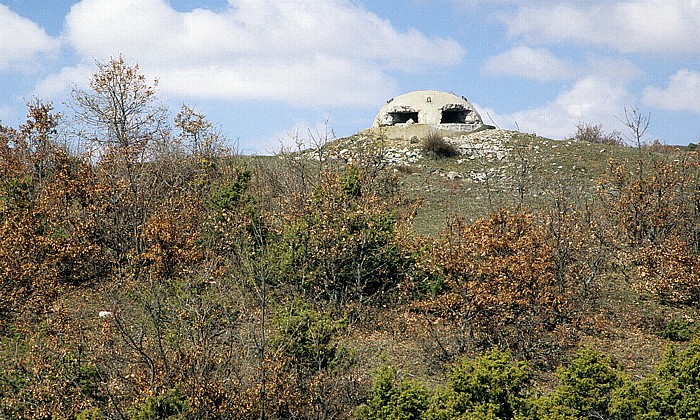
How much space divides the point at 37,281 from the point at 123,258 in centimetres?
322

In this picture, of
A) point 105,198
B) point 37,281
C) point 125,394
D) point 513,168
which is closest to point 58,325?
point 125,394

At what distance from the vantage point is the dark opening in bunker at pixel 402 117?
111ft

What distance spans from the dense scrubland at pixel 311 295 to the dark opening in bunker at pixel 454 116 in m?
→ 15.7

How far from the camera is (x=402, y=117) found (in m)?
34.4

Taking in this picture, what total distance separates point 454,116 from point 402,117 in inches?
118

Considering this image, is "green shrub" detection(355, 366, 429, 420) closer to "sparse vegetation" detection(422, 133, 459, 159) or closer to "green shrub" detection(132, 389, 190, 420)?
"green shrub" detection(132, 389, 190, 420)

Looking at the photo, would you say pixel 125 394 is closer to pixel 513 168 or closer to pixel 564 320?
pixel 564 320

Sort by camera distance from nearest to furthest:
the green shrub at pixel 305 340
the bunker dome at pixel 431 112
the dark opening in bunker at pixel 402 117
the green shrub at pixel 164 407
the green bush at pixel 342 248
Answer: the green shrub at pixel 164 407
the green shrub at pixel 305 340
the green bush at pixel 342 248
the bunker dome at pixel 431 112
the dark opening in bunker at pixel 402 117

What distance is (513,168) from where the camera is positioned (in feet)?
84.1

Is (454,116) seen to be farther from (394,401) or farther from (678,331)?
(394,401)

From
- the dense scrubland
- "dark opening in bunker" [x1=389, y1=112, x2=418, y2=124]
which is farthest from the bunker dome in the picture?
the dense scrubland

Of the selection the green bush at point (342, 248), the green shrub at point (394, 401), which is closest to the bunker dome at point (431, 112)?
the green bush at point (342, 248)

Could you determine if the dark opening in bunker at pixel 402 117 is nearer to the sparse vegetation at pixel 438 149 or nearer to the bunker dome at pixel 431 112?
the bunker dome at pixel 431 112

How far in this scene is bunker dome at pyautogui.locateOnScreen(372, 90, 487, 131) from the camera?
32.5 m
